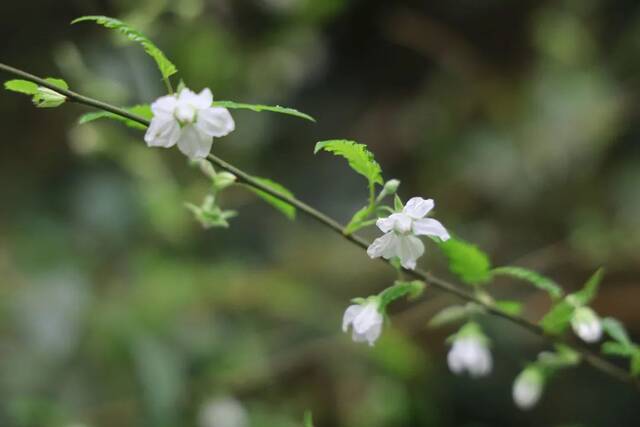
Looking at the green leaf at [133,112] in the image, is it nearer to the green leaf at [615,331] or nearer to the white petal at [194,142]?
the white petal at [194,142]

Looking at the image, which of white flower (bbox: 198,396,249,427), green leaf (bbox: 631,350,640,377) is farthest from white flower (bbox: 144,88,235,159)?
white flower (bbox: 198,396,249,427)

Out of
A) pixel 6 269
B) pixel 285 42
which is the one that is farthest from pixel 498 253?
pixel 6 269

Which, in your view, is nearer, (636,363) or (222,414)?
(636,363)

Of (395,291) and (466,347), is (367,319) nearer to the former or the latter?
(395,291)

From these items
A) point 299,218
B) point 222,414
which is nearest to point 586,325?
point 222,414

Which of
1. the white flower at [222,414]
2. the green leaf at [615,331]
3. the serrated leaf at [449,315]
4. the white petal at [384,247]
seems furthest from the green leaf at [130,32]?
the white flower at [222,414]
